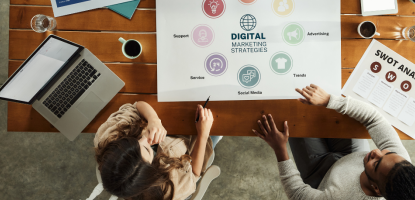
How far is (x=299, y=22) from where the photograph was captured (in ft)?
3.80

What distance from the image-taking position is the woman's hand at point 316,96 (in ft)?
3.63

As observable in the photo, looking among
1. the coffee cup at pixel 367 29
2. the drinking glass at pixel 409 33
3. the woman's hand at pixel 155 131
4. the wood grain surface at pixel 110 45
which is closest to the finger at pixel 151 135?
the woman's hand at pixel 155 131

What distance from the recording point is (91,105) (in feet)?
3.74

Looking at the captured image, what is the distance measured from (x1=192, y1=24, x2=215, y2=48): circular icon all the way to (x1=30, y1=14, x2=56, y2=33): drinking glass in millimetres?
727

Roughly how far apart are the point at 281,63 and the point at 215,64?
335 mm

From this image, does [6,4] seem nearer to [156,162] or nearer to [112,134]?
[112,134]

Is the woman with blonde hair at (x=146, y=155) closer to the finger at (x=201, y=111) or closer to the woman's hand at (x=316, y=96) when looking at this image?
the finger at (x=201, y=111)

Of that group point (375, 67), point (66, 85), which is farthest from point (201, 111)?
point (375, 67)

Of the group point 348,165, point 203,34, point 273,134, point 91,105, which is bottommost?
point 348,165

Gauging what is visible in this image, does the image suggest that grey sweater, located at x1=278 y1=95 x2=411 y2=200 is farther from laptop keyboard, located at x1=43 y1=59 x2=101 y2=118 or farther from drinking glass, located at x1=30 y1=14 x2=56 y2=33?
drinking glass, located at x1=30 y1=14 x2=56 y2=33

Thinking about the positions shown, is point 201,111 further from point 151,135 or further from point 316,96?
point 316,96

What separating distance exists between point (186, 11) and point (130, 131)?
665 mm

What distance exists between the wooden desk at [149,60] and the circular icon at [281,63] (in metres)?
0.16

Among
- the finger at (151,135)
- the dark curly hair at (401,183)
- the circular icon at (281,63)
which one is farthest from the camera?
the circular icon at (281,63)
